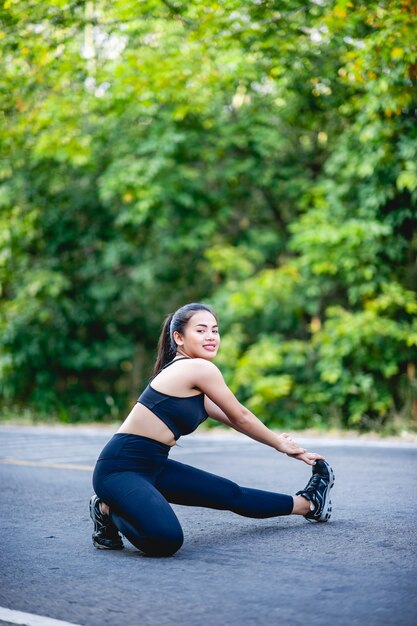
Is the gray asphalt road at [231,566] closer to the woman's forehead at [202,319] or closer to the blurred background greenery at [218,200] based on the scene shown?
the woman's forehead at [202,319]

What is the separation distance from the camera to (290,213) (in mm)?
21422

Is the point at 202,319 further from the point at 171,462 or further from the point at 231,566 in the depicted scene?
the point at 231,566

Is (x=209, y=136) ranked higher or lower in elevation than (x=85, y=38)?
lower

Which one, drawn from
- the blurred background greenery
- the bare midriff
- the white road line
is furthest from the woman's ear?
the blurred background greenery

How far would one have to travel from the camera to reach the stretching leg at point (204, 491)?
5562 millimetres

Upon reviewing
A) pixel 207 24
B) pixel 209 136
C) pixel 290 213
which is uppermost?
pixel 207 24

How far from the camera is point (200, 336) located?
18.3 feet

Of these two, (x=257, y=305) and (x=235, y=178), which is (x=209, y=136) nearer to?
(x=235, y=178)

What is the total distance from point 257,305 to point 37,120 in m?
6.40

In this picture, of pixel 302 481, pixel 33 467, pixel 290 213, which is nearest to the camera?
pixel 302 481

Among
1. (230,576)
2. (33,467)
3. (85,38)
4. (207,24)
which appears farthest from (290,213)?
(230,576)

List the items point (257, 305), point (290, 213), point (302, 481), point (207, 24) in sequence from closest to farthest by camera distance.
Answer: point (302, 481) → point (207, 24) → point (257, 305) → point (290, 213)

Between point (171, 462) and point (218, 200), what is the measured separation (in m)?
15.7

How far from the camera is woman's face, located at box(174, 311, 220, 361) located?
18.3ft
